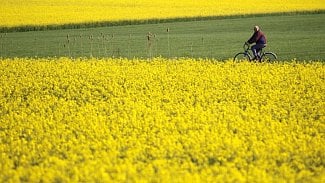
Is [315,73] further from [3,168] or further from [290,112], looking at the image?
[3,168]

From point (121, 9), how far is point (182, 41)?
29.9m

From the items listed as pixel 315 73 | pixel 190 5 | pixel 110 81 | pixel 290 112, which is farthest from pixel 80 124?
pixel 190 5

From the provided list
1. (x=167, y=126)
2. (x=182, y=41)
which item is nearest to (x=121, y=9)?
(x=182, y=41)

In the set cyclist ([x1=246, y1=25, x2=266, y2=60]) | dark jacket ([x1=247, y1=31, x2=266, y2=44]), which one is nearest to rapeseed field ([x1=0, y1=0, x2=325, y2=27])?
cyclist ([x1=246, y1=25, x2=266, y2=60])

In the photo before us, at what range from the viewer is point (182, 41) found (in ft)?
126

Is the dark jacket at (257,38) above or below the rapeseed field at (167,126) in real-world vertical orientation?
above

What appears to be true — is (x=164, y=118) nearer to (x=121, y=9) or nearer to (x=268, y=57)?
(x=268, y=57)

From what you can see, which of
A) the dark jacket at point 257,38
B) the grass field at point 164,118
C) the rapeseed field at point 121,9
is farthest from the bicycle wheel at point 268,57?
the rapeseed field at point 121,9

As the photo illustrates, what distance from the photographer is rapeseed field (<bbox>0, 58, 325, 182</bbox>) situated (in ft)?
31.4

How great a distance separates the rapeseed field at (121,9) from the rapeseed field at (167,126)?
3526cm

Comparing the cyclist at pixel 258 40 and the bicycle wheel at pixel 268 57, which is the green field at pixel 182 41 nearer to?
the bicycle wheel at pixel 268 57

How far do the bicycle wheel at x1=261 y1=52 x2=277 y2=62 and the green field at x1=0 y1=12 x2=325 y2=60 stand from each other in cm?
168

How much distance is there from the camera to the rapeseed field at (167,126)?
956 centimetres

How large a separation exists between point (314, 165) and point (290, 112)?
3.93 m
